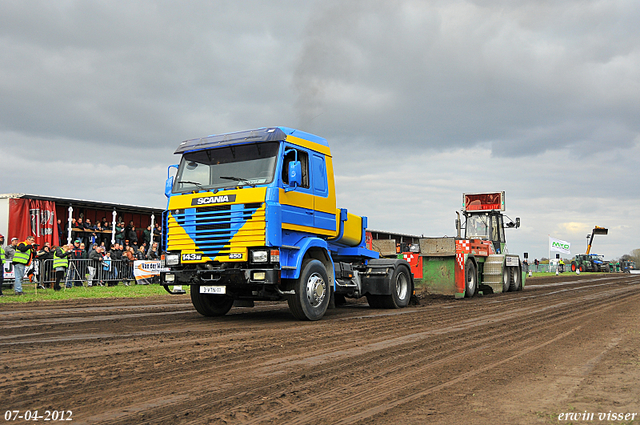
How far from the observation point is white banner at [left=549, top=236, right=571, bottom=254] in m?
46.4

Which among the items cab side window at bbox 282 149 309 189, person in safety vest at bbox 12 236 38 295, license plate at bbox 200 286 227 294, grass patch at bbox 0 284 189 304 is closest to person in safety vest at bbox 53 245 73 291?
grass patch at bbox 0 284 189 304

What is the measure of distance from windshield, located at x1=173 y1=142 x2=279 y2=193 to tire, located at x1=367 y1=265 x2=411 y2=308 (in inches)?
192

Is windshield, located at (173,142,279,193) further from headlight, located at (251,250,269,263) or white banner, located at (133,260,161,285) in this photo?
white banner, located at (133,260,161,285)

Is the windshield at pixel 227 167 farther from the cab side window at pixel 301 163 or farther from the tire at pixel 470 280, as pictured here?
the tire at pixel 470 280

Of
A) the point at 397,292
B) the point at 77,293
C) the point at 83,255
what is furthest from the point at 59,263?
the point at 397,292

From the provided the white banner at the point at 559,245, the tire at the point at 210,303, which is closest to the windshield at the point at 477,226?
the tire at the point at 210,303

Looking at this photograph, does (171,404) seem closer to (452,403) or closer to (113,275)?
(452,403)

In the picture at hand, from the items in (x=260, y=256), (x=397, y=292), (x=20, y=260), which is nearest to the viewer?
(x=260, y=256)

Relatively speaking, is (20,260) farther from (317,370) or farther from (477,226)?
(477,226)

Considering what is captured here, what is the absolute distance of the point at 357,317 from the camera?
11039mm

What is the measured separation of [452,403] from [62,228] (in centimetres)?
2073

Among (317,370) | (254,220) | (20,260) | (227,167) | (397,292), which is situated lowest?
(317,370)

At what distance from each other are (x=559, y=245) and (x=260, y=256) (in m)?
44.3

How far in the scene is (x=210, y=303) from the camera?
11008 mm
